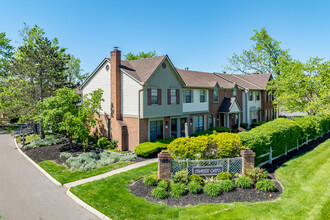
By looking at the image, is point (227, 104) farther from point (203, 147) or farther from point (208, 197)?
point (208, 197)

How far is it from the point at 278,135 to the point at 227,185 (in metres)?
7.14

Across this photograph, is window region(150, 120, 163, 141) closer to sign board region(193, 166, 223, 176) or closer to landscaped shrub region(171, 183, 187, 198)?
sign board region(193, 166, 223, 176)

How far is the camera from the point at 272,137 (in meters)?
14.4

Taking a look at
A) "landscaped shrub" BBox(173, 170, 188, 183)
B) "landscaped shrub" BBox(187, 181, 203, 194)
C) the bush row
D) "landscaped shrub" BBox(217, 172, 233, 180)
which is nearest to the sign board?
"landscaped shrub" BBox(217, 172, 233, 180)

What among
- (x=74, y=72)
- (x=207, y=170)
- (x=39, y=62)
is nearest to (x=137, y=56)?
(x=74, y=72)

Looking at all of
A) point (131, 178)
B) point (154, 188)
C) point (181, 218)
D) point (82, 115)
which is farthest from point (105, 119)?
point (181, 218)

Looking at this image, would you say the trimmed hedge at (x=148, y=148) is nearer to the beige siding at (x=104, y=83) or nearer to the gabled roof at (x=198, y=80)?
the beige siding at (x=104, y=83)

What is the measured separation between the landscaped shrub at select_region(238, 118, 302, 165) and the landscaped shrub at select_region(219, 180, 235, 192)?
2963mm

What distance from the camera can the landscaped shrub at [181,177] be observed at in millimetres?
10989

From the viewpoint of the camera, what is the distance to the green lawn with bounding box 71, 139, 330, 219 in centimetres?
810

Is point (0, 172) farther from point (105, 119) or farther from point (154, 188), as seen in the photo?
point (154, 188)

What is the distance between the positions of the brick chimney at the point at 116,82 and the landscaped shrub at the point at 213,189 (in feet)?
41.1

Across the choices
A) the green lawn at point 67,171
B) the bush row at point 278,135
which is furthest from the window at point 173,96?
the bush row at point 278,135

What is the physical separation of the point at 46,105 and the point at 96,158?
7.18m
